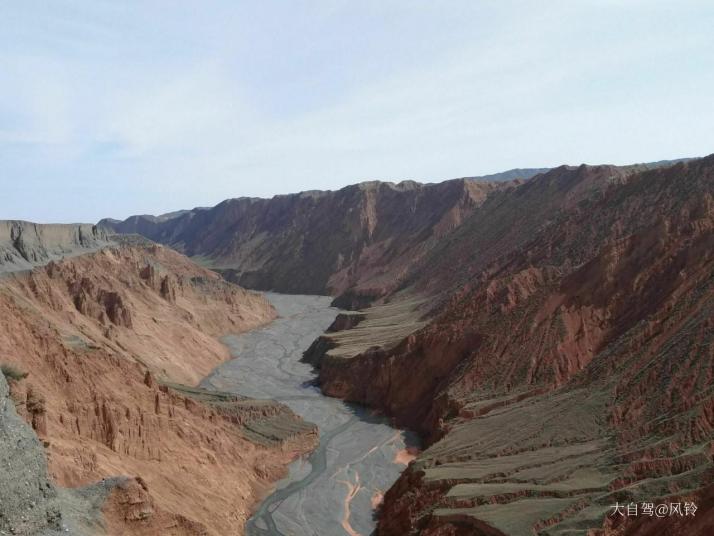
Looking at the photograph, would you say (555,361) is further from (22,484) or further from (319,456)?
(22,484)

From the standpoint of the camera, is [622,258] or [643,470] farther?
[622,258]

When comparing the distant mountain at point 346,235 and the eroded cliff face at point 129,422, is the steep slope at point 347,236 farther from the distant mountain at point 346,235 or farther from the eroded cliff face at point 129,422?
the eroded cliff face at point 129,422

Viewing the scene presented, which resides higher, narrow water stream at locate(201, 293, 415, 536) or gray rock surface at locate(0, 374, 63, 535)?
gray rock surface at locate(0, 374, 63, 535)

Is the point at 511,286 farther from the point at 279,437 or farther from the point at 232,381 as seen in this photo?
the point at 232,381

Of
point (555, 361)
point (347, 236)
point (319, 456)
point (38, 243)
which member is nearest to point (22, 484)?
point (319, 456)

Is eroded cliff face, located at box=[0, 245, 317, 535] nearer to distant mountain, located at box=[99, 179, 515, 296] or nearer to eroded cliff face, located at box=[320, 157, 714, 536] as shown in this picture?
eroded cliff face, located at box=[320, 157, 714, 536]

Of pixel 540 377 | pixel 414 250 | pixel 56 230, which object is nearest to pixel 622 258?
pixel 540 377

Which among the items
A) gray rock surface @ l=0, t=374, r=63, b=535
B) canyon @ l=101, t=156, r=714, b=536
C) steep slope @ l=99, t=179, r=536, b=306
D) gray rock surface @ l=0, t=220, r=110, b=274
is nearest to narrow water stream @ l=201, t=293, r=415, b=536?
canyon @ l=101, t=156, r=714, b=536
